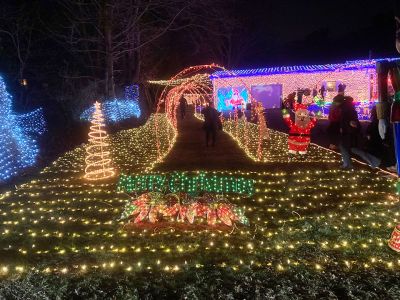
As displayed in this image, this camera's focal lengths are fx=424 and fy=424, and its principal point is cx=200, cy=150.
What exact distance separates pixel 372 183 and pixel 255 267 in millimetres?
4520

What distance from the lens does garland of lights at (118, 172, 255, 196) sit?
718cm

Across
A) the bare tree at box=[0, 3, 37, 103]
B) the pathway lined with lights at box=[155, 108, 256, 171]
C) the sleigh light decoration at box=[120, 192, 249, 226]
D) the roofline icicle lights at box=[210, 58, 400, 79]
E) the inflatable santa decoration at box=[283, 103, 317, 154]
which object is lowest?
the pathway lined with lights at box=[155, 108, 256, 171]

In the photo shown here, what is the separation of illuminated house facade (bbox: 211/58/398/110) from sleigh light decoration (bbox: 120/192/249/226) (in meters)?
13.2

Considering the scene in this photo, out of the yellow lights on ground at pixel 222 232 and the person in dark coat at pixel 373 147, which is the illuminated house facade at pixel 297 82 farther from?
the yellow lights on ground at pixel 222 232

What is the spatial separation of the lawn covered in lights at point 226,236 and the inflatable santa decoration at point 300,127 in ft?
6.64

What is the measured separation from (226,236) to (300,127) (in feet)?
18.9

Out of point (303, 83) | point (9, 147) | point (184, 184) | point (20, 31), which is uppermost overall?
point (20, 31)

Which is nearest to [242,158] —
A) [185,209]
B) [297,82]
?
[185,209]

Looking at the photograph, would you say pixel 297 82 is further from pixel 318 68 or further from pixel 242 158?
pixel 242 158

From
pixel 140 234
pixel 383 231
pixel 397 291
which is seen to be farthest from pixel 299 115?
pixel 397 291

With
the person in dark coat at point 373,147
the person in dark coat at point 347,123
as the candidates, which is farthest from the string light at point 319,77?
the person in dark coat at point 347,123

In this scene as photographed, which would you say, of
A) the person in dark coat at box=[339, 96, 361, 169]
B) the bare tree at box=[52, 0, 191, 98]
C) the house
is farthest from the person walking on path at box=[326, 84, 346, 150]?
the bare tree at box=[52, 0, 191, 98]

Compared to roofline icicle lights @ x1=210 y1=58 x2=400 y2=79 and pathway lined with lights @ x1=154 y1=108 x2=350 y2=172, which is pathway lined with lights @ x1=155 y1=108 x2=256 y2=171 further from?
roofline icicle lights @ x1=210 y1=58 x2=400 y2=79

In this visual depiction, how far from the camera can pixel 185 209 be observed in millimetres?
6188
